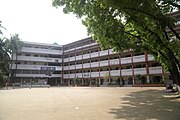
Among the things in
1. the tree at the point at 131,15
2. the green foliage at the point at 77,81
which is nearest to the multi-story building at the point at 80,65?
the green foliage at the point at 77,81

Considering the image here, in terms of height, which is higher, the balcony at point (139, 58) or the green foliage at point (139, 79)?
the balcony at point (139, 58)

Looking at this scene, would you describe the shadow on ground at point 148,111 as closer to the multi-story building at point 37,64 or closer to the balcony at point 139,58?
the balcony at point 139,58

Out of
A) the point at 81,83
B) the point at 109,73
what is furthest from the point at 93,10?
the point at 81,83

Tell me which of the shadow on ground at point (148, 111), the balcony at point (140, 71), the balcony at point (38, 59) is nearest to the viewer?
the shadow on ground at point (148, 111)

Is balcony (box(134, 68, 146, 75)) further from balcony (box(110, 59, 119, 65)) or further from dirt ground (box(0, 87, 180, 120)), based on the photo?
dirt ground (box(0, 87, 180, 120))

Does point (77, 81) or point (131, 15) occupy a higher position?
point (131, 15)

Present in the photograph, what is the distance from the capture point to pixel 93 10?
39.3ft

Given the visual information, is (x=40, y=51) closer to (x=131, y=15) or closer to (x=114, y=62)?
(x=114, y=62)

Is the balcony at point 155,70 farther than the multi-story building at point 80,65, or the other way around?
the multi-story building at point 80,65

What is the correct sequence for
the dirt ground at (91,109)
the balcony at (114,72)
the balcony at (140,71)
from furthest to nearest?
the balcony at (114,72) → the balcony at (140,71) → the dirt ground at (91,109)

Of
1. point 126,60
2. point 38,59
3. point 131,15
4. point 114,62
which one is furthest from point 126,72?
point 131,15

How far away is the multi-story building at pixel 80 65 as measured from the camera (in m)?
42.3

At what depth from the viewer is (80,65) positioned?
58.9 metres

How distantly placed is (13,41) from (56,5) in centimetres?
4637
